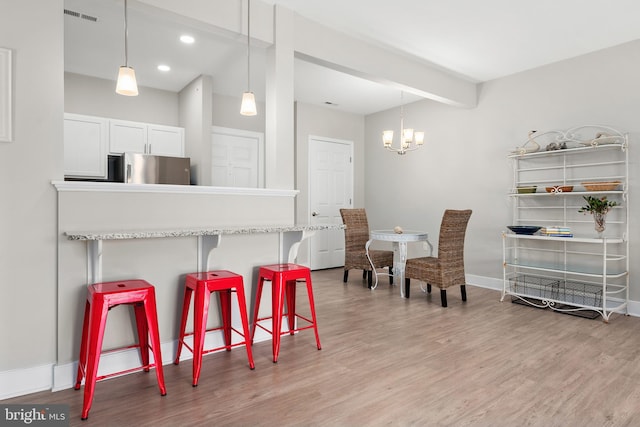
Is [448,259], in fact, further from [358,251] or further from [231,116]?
[231,116]

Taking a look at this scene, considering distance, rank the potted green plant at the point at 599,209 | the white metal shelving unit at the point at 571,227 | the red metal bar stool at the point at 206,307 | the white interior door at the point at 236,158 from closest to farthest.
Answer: the red metal bar stool at the point at 206,307, the potted green plant at the point at 599,209, the white metal shelving unit at the point at 571,227, the white interior door at the point at 236,158

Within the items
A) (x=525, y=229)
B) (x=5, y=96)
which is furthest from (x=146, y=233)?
(x=525, y=229)

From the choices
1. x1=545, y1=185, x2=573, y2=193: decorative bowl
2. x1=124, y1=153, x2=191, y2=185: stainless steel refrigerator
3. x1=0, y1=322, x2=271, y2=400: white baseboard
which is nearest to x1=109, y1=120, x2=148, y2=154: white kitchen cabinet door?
x1=124, y1=153, x2=191, y2=185: stainless steel refrigerator

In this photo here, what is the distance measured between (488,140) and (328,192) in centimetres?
254

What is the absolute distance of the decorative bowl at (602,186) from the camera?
3572 mm

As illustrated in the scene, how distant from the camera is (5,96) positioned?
A: 6.59 ft

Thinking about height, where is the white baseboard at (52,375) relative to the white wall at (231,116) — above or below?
below

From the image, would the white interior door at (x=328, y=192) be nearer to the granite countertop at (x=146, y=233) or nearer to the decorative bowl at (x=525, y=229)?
the decorative bowl at (x=525, y=229)

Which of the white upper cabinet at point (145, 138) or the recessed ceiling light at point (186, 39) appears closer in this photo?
the recessed ceiling light at point (186, 39)

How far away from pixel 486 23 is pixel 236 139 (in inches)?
137

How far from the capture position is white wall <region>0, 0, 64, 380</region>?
201 centimetres

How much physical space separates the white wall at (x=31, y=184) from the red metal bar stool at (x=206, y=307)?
724 millimetres

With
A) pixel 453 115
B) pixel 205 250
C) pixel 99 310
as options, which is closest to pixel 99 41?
pixel 205 250

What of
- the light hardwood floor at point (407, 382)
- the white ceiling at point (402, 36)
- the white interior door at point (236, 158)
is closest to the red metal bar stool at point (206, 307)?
the light hardwood floor at point (407, 382)
